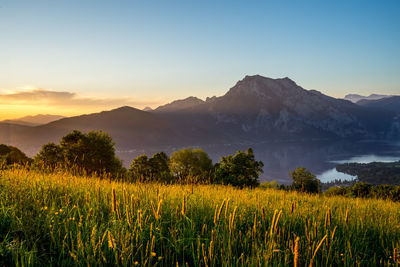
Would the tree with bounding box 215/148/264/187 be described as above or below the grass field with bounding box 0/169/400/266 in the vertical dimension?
below

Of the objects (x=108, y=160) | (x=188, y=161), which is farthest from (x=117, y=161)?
(x=188, y=161)

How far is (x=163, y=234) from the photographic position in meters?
4.39

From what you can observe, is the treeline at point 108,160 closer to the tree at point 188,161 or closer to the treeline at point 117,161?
the treeline at point 117,161

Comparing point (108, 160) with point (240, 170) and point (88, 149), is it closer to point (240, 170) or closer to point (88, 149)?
point (88, 149)

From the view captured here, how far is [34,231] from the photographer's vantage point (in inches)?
157

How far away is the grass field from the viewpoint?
129 inches

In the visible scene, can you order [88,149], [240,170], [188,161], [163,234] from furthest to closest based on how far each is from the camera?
[188,161]
[240,170]
[88,149]
[163,234]

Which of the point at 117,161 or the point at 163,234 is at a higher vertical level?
the point at 163,234

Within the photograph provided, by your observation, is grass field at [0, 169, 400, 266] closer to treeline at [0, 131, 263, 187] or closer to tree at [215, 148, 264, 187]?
treeline at [0, 131, 263, 187]

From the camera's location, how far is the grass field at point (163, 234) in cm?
328

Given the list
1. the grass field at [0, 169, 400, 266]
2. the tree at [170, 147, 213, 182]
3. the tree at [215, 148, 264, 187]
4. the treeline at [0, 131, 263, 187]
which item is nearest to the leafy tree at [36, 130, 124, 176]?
the treeline at [0, 131, 263, 187]

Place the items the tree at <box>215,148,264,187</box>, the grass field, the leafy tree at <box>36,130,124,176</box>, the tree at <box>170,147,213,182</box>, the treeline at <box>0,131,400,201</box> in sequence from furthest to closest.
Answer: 1. the tree at <box>170,147,213,182</box>
2. the tree at <box>215,148,264,187</box>
3. the leafy tree at <box>36,130,124,176</box>
4. the treeline at <box>0,131,400,201</box>
5. the grass field

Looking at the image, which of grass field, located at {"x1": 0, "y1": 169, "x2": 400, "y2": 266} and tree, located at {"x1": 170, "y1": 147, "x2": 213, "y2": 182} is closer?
grass field, located at {"x1": 0, "y1": 169, "x2": 400, "y2": 266}

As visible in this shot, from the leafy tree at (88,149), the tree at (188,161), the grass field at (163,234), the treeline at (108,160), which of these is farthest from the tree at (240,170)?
the grass field at (163,234)
